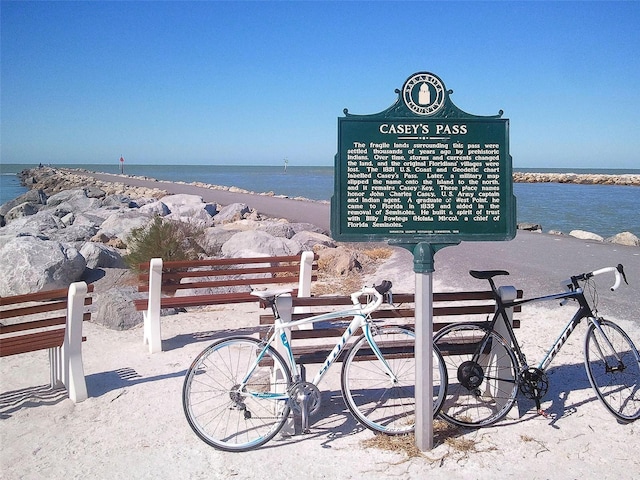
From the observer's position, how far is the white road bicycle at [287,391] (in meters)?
4.16

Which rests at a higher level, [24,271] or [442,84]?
[442,84]

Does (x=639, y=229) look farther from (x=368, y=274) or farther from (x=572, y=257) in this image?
(x=368, y=274)

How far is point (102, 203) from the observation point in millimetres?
26562

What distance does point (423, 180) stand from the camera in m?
4.14

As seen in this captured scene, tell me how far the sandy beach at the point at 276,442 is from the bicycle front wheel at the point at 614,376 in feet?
0.40

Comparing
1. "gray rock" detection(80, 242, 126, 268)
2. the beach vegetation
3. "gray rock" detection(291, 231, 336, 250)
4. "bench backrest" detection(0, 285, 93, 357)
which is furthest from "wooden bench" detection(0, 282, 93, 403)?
"gray rock" detection(291, 231, 336, 250)

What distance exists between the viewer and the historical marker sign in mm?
4098

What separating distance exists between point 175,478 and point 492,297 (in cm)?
259

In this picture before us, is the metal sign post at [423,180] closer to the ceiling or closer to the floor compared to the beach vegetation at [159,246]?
closer to the ceiling

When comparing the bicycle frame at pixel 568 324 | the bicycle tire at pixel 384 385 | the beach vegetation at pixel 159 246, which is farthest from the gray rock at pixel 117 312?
the bicycle frame at pixel 568 324

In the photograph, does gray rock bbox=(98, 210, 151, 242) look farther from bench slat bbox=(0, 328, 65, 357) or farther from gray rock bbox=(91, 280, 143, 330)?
bench slat bbox=(0, 328, 65, 357)

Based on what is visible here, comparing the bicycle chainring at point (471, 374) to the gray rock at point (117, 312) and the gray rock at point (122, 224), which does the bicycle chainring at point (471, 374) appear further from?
the gray rock at point (122, 224)

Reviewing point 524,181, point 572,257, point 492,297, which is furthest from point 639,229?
point 524,181

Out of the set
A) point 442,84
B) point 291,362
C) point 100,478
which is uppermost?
point 442,84
